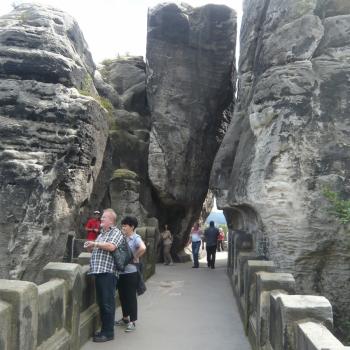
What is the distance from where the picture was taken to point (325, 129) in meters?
9.33

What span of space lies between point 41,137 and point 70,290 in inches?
252

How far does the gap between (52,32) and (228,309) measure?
857cm

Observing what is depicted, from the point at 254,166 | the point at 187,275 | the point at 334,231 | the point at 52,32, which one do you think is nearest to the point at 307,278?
the point at 334,231

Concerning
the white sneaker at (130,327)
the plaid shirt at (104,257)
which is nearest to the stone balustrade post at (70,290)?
the plaid shirt at (104,257)

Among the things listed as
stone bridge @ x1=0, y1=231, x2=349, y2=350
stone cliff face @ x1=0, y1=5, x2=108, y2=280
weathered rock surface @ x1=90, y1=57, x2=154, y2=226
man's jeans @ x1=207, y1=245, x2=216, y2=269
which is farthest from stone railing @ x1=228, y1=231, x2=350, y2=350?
weathered rock surface @ x1=90, y1=57, x2=154, y2=226

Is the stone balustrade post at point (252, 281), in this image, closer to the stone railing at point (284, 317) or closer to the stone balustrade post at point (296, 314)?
the stone railing at point (284, 317)

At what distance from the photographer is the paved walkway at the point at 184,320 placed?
20.3ft

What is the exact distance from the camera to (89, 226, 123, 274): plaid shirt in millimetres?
5879

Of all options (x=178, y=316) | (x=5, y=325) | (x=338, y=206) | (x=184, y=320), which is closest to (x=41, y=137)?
(x=178, y=316)

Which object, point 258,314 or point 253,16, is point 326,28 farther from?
point 258,314

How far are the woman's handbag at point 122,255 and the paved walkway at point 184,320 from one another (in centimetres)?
101

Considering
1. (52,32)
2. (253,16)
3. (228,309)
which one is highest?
(253,16)

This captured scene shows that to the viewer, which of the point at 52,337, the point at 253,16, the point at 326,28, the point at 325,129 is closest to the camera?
the point at 52,337

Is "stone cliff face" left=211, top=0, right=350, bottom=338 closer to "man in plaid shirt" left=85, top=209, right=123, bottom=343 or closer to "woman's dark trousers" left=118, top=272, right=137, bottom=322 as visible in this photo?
"woman's dark trousers" left=118, top=272, right=137, bottom=322
